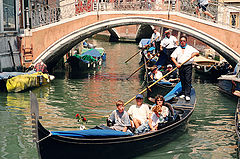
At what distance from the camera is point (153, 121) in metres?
4.72

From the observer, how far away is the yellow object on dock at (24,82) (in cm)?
780

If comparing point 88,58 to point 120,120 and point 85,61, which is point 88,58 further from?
point 120,120

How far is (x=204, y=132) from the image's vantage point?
561 centimetres

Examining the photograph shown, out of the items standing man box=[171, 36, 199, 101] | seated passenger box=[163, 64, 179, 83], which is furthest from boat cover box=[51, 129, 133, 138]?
seated passenger box=[163, 64, 179, 83]

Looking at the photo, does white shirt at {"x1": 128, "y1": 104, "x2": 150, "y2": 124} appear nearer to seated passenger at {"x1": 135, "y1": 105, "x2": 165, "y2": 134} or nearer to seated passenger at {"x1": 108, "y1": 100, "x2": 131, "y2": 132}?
seated passenger at {"x1": 135, "y1": 105, "x2": 165, "y2": 134}

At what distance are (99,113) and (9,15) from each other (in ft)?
12.2

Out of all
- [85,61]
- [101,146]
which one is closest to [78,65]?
[85,61]

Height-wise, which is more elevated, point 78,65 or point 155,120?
point 155,120

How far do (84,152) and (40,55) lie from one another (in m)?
5.73

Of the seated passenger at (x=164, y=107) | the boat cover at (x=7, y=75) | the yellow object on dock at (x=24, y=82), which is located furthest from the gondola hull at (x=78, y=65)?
the seated passenger at (x=164, y=107)

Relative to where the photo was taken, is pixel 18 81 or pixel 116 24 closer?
pixel 18 81

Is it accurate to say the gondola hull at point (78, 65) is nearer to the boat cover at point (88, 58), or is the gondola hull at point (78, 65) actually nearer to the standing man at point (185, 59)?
the boat cover at point (88, 58)

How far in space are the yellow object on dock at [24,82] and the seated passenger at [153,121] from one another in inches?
155

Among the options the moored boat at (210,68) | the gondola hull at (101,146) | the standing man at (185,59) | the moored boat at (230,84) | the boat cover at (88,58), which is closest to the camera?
the gondola hull at (101,146)
